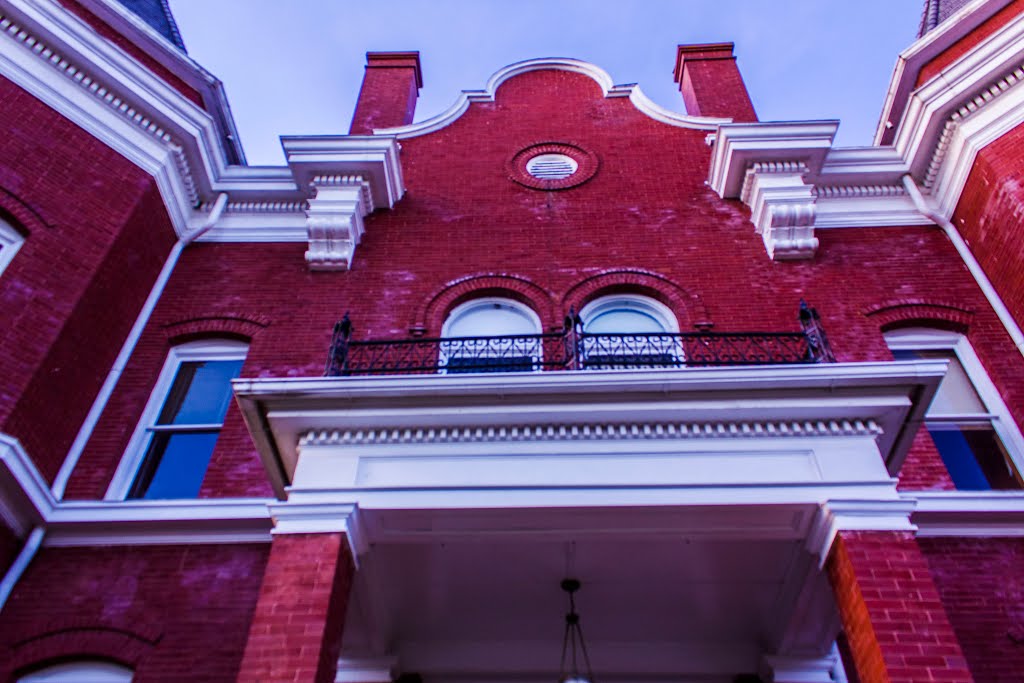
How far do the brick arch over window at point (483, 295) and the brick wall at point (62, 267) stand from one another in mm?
3475

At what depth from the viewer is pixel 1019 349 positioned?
1006 centimetres

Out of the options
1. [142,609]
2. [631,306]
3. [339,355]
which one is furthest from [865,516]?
[142,609]

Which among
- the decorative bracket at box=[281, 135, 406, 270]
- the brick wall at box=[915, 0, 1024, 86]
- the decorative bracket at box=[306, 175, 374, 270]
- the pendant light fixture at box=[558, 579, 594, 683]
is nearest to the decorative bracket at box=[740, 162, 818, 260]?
the brick wall at box=[915, 0, 1024, 86]

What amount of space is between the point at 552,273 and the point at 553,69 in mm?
5566

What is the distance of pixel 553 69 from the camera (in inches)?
609

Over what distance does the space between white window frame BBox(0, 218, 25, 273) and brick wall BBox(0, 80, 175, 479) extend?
9cm

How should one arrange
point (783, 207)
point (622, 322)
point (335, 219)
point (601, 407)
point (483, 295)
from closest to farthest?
point (601, 407) < point (622, 322) < point (483, 295) < point (783, 207) < point (335, 219)

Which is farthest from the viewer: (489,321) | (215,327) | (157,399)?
(489,321)

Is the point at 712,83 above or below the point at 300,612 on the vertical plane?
above

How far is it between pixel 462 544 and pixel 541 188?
6.76 meters

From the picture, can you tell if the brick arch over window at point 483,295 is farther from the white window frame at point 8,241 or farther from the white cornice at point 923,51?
the white cornice at point 923,51

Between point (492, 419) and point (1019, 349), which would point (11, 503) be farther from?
point (1019, 349)

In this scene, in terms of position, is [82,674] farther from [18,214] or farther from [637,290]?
[637,290]

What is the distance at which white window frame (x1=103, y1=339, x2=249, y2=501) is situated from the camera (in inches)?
366
